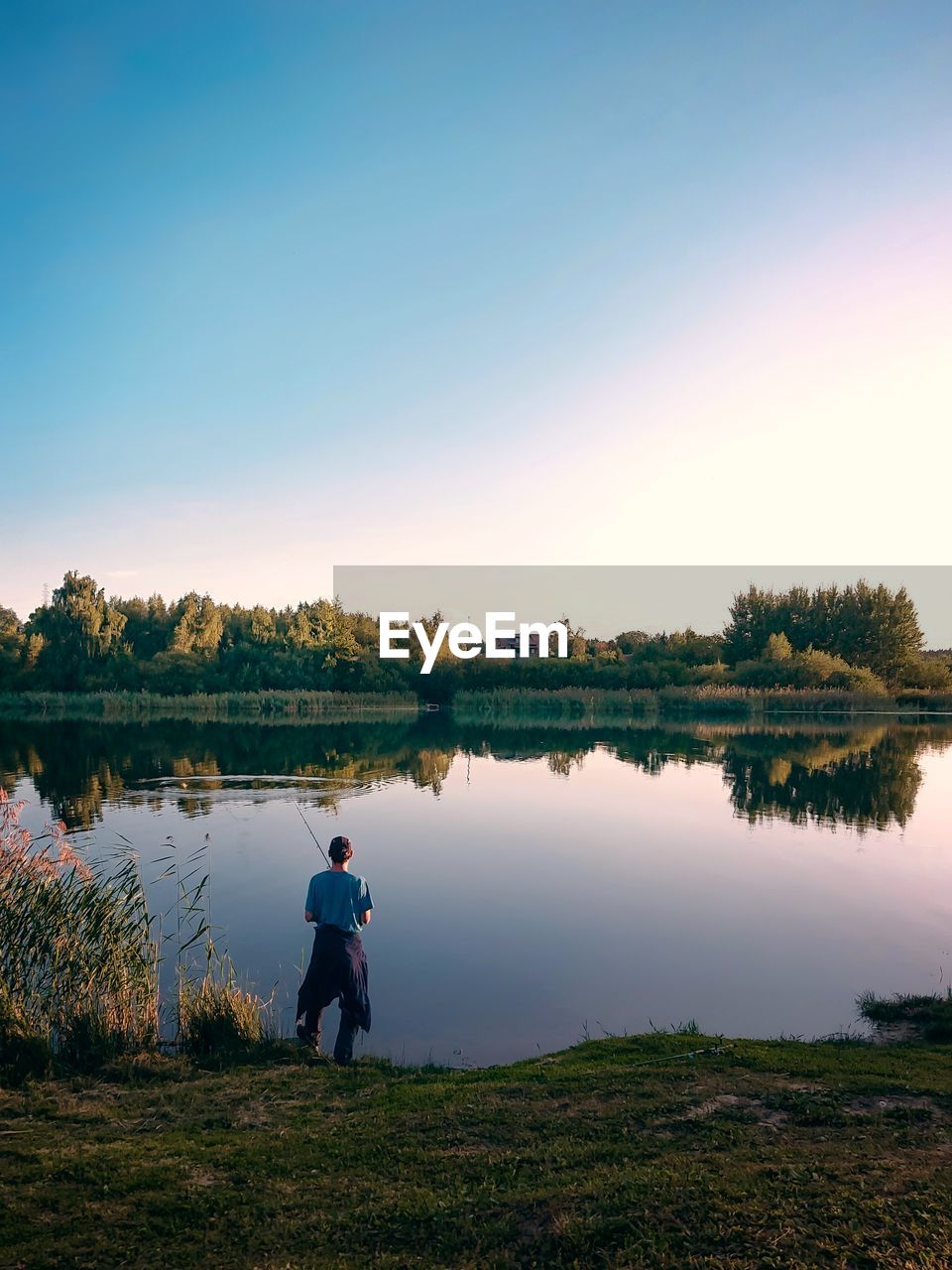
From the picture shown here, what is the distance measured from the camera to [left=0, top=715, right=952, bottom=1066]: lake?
8641 millimetres

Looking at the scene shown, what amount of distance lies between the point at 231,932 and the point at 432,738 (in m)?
30.0

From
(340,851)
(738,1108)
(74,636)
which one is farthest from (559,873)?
(74,636)

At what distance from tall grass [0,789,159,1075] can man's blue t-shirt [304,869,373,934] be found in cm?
164

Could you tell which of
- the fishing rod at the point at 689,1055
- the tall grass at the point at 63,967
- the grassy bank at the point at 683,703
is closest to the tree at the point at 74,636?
the grassy bank at the point at 683,703

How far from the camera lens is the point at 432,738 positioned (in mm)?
40500

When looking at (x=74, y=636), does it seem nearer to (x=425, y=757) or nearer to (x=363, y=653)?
(x=363, y=653)

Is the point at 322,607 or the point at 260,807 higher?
the point at 322,607

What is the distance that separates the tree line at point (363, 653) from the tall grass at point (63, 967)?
6476cm

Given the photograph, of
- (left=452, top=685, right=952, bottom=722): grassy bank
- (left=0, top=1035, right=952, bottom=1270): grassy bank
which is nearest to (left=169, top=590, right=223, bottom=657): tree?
(left=452, top=685, right=952, bottom=722): grassy bank

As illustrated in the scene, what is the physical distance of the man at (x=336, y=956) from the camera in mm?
7195

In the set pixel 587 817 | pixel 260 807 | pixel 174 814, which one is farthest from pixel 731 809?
pixel 174 814

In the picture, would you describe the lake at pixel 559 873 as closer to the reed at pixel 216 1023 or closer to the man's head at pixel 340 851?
the reed at pixel 216 1023

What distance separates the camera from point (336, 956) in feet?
23.6

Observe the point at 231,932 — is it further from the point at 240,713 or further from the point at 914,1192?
the point at 240,713
